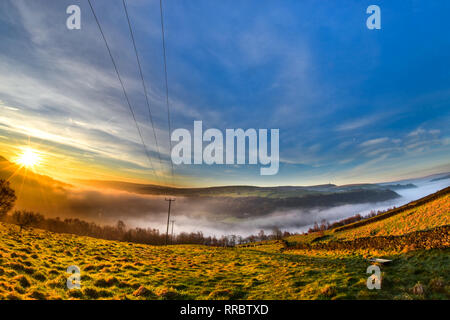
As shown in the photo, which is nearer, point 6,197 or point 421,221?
point 421,221

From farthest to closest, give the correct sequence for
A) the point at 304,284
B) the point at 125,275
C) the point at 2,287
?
1. the point at 125,275
2. the point at 304,284
3. the point at 2,287

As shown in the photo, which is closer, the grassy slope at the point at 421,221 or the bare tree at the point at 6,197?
the grassy slope at the point at 421,221

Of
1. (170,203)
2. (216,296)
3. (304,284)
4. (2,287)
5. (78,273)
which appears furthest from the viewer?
(170,203)

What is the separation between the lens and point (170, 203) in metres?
72.7

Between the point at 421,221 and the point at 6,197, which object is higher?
the point at 6,197

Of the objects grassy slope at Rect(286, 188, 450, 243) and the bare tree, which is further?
the bare tree

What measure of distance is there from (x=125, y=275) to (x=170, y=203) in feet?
189
